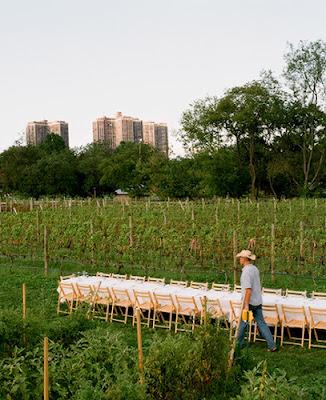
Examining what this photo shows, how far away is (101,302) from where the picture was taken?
1153cm

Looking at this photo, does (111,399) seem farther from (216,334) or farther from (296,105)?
(296,105)

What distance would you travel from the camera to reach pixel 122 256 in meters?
17.8

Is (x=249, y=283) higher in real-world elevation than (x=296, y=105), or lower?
lower

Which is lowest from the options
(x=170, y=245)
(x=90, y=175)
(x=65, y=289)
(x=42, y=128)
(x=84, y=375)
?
(x=65, y=289)

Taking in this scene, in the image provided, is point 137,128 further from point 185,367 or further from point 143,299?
point 185,367

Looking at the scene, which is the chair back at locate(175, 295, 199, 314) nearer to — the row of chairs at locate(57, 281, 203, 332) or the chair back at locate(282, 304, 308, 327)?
the row of chairs at locate(57, 281, 203, 332)

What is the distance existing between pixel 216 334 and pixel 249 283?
276 centimetres

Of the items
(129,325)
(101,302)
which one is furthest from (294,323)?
(101,302)

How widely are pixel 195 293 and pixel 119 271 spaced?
6.02m

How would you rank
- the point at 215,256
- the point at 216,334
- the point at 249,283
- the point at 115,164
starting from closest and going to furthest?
the point at 216,334, the point at 249,283, the point at 215,256, the point at 115,164

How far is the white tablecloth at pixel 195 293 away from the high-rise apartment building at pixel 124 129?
106945mm

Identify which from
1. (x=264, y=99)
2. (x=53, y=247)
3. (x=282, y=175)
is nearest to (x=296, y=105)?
(x=264, y=99)

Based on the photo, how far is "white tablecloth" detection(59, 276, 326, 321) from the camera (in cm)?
972

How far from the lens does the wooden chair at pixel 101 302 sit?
1139cm
